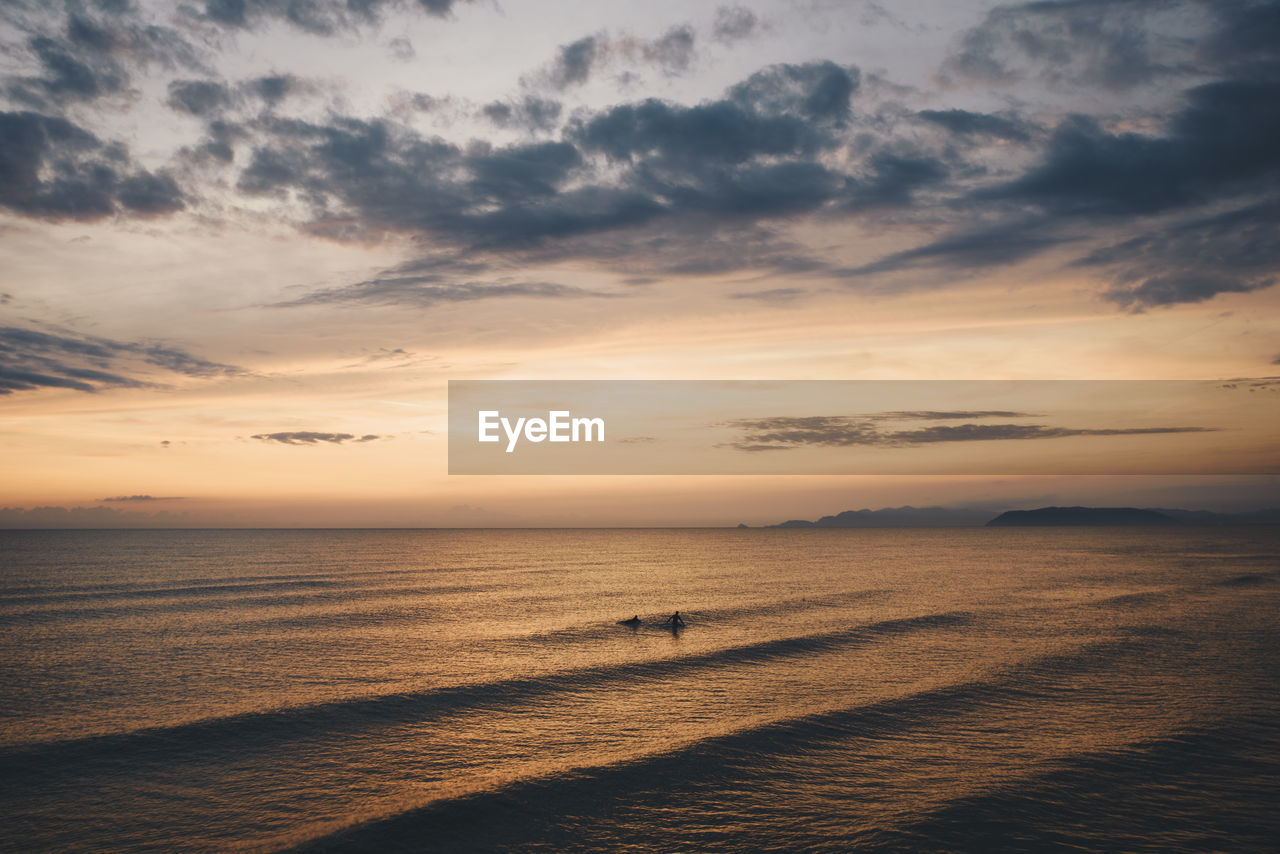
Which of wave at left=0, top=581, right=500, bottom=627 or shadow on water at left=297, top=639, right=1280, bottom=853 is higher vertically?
shadow on water at left=297, top=639, right=1280, bottom=853

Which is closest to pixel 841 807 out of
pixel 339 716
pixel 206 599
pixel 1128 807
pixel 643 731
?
pixel 1128 807

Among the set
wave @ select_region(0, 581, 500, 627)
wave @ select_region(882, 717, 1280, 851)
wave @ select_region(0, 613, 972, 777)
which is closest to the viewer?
wave @ select_region(882, 717, 1280, 851)

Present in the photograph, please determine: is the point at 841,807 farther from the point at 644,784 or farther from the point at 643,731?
the point at 643,731

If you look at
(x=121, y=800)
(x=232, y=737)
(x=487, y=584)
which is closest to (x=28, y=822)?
(x=121, y=800)

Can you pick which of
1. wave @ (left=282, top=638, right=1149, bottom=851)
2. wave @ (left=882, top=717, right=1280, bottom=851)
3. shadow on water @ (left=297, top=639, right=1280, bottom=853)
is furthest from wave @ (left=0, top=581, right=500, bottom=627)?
wave @ (left=882, top=717, right=1280, bottom=851)

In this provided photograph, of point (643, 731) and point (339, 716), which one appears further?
point (339, 716)

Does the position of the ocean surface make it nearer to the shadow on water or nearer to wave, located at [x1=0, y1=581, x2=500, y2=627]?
the shadow on water
